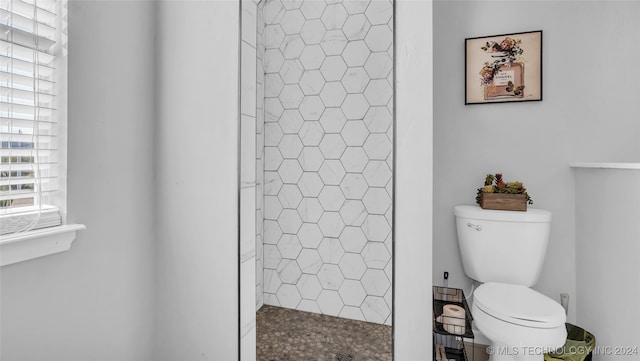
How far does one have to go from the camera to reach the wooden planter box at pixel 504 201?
176 centimetres

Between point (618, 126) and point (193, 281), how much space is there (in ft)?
7.19

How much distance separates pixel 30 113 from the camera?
109 centimetres

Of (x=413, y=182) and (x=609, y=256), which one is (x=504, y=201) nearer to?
(x=609, y=256)

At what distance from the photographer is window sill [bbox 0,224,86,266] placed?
0.99 m

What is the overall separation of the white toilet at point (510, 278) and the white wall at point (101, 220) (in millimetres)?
1492

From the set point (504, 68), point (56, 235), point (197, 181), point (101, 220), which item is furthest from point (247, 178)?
point (504, 68)

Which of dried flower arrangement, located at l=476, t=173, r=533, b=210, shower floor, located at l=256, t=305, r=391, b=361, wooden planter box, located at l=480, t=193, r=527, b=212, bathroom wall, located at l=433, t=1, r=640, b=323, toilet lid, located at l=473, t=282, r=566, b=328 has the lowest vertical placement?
shower floor, located at l=256, t=305, r=391, b=361

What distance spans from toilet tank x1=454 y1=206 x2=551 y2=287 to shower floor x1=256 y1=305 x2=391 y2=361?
0.68 m

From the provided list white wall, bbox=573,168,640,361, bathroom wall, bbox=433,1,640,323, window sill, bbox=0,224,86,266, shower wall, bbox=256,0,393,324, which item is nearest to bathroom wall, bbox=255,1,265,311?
shower wall, bbox=256,0,393,324

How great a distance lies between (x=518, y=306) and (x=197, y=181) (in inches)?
57.1

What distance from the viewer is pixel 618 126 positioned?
5.80ft

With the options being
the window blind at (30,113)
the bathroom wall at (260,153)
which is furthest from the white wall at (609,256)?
the window blind at (30,113)

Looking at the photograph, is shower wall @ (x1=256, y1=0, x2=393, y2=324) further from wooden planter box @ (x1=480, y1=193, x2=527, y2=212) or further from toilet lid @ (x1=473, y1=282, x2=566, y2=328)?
toilet lid @ (x1=473, y1=282, x2=566, y2=328)

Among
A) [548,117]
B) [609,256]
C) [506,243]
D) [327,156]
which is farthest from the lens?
[327,156]
